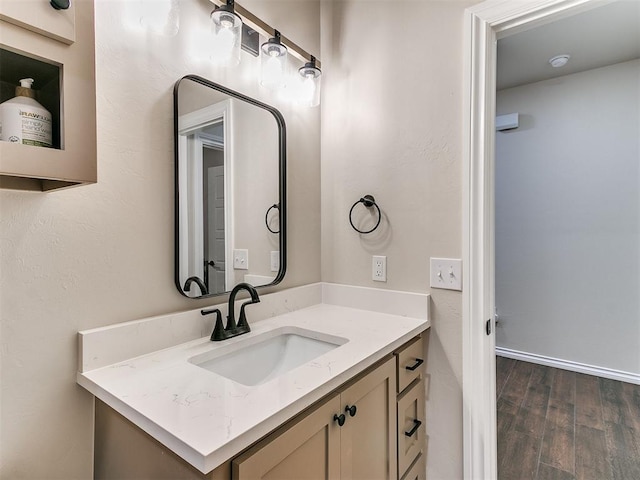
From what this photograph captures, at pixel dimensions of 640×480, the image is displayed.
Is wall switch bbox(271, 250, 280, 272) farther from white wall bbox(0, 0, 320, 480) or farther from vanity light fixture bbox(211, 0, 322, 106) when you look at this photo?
vanity light fixture bbox(211, 0, 322, 106)

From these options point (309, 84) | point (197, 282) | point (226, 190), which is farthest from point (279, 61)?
point (197, 282)

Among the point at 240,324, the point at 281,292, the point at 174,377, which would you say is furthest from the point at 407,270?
the point at 174,377

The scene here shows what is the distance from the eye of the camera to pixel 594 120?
273 cm

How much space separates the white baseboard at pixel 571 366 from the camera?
265cm

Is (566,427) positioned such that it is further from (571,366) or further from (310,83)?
(310,83)

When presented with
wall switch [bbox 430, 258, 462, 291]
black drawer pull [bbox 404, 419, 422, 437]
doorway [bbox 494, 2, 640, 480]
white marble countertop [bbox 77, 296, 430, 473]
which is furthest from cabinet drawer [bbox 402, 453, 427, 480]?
doorway [bbox 494, 2, 640, 480]

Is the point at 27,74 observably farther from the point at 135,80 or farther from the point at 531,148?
the point at 531,148

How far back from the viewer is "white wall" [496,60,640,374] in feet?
8.63

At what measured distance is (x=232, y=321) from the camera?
1192mm

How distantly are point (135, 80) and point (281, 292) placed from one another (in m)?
0.96

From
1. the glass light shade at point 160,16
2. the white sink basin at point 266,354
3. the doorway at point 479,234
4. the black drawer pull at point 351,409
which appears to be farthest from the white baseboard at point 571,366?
the glass light shade at point 160,16

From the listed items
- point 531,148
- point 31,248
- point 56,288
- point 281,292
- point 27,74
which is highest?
point 531,148

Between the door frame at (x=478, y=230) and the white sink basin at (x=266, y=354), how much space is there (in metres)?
0.55

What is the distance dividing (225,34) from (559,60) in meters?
2.68
